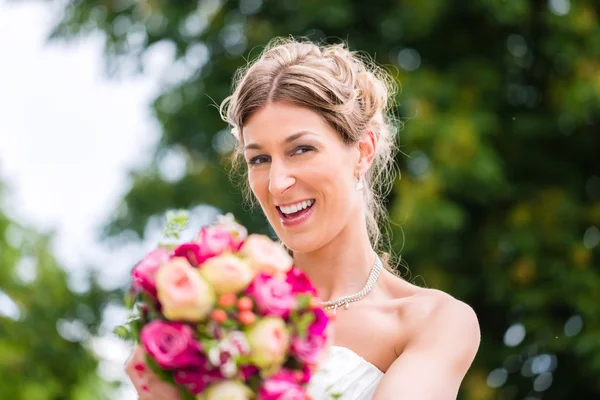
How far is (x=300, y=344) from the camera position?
9.39ft

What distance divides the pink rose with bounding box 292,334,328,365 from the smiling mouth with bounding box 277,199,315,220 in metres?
1.08

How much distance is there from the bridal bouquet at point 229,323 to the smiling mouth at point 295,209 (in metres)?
0.98

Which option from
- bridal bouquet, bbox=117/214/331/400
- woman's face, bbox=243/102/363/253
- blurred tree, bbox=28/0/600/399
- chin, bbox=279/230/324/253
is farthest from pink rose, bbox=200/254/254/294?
blurred tree, bbox=28/0/600/399

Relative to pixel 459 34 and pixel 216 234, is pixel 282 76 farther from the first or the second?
pixel 459 34

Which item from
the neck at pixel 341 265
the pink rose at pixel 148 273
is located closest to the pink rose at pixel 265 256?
the pink rose at pixel 148 273

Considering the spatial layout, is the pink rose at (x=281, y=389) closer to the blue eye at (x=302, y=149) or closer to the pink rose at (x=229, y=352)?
the pink rose at (x=229, y=352)

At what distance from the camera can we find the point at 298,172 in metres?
3.89

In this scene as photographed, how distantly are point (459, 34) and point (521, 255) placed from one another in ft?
8.04

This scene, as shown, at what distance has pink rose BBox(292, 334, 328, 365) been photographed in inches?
113

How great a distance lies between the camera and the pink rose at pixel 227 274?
9.30 feet

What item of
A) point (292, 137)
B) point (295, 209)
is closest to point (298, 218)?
point (295, 209)

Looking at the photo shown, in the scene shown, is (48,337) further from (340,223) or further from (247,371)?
(247,371)

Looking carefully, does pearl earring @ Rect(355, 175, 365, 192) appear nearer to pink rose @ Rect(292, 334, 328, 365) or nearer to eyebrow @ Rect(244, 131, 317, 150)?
eyebrow @ Rect(244, 131, 317, 150)

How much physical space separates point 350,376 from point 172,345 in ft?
4.05
